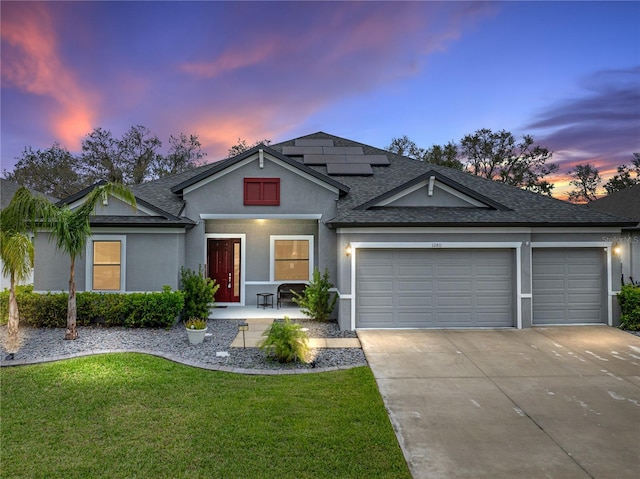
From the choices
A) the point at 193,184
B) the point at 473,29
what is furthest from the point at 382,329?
the point at 473,29

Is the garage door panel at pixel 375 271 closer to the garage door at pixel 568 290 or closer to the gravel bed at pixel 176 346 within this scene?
the gravel bed at pixel 176 346

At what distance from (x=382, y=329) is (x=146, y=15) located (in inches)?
513

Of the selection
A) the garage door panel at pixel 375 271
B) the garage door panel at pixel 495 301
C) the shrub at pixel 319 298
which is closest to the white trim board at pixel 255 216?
the shrub at pixel 319 298

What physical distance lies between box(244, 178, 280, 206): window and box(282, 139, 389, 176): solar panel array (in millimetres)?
3350

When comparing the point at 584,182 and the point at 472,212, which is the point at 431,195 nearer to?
the point at 472,212

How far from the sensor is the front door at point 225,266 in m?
13.6

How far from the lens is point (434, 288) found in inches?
421

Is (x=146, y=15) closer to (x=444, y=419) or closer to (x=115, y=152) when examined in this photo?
(x=444, y=419)

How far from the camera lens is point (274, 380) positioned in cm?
659

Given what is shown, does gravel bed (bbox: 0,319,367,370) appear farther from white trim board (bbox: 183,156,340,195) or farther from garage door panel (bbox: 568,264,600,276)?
garage door panel (bbox: 568,264,600,276)

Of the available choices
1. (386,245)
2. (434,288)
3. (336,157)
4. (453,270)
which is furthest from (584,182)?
(386,245)

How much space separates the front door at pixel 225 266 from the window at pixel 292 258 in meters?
1.47

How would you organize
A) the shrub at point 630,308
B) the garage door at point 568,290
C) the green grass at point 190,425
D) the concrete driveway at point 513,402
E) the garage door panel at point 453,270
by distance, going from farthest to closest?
the garage door at point 568,290
the garage door panel at point 453,270
the shrub at point 630,308
the concrete driveway at point 513,402
the green grass at point 190,425

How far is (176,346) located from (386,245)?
256 inches
